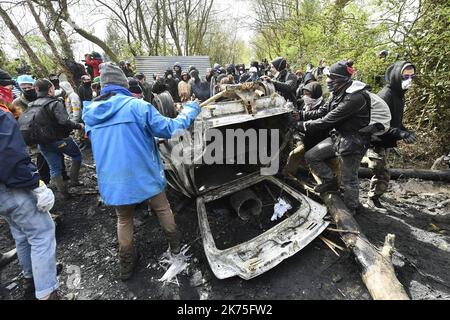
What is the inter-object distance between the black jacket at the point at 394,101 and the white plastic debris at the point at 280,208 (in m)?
1.50

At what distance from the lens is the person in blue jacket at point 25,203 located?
208cm

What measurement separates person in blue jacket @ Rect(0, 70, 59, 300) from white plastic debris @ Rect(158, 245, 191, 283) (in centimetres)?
103

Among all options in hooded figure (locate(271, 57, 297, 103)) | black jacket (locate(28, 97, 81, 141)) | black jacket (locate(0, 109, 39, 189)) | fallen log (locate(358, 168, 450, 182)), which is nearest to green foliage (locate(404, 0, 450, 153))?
fallen log (locate(358, 168, 450, 182))

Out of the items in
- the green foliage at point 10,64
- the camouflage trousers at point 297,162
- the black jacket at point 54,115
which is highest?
the green foliage at point 10,64

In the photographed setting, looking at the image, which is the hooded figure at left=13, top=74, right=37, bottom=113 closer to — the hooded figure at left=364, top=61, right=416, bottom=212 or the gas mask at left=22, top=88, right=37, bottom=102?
the gas mask at left=22, top=88, right=37, bottom=102

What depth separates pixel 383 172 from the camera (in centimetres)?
365

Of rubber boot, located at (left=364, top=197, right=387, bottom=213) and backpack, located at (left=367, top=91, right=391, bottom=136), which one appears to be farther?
rubber boot, located at (left=364, top=197, right=387, bottom=213)

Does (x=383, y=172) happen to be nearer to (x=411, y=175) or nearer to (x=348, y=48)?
(x=411, y=175)

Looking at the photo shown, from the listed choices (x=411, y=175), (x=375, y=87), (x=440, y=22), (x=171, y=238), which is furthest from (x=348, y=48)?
(x=171, y=238)

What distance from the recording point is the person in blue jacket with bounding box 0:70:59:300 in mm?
2078

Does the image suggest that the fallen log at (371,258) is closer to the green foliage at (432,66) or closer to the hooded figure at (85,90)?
the green foliage at (432,66)

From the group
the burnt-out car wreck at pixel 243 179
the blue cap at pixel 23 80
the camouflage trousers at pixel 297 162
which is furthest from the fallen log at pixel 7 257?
the camouflage trousers at pixel 297 162

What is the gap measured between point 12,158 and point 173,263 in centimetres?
182
